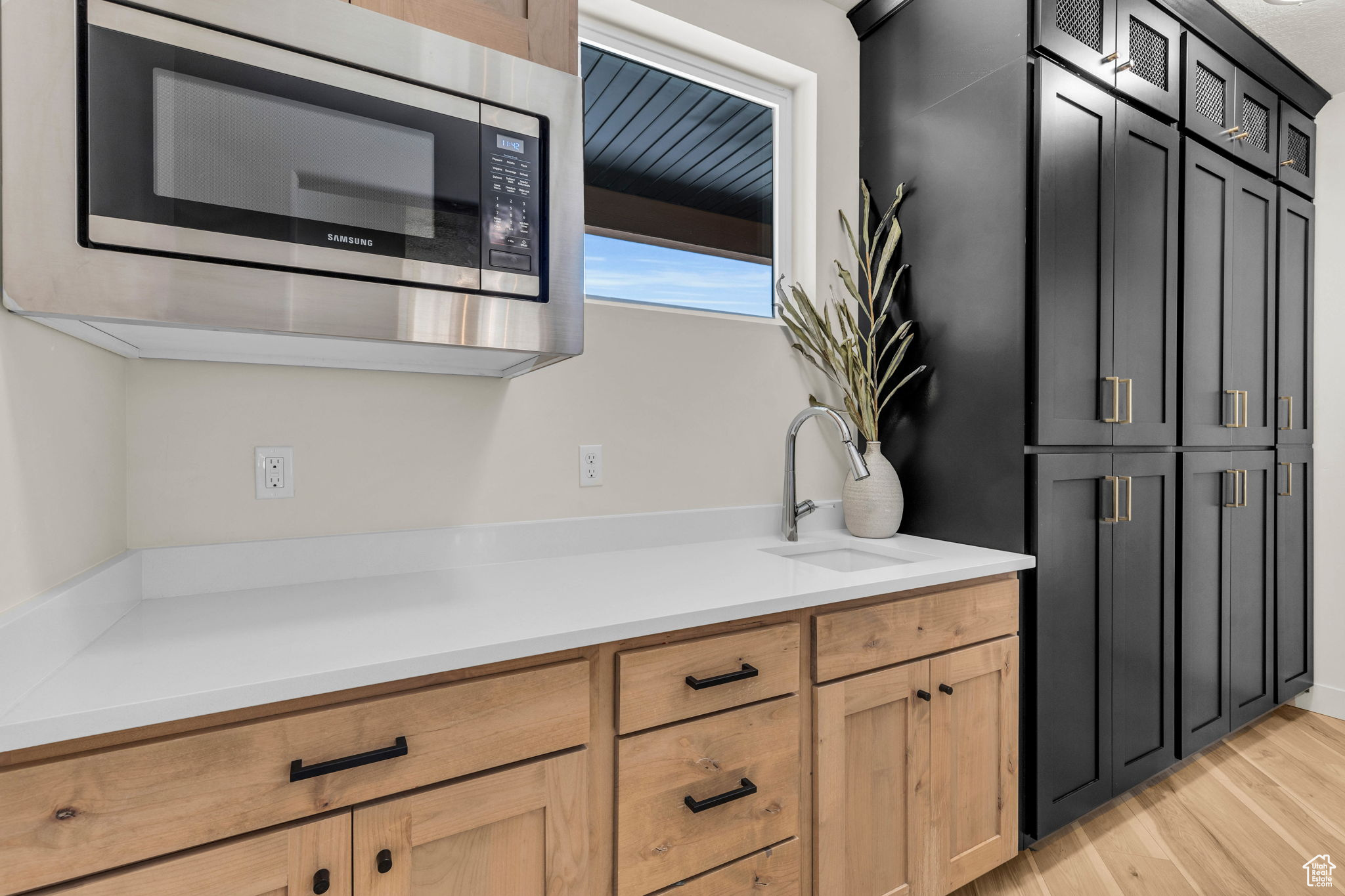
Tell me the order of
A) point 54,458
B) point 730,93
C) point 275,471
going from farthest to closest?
point 730,93 < point 275,471 < point 54,458

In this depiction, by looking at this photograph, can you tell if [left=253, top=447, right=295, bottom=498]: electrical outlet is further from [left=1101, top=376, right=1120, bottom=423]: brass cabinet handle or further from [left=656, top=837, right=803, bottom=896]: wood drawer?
[left=1101, top=376, right=1120, bottom=423]: brass cabinet handle

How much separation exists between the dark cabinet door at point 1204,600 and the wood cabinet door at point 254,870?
2349 millimetres

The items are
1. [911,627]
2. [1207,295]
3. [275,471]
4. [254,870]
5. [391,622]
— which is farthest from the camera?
[1207,295]

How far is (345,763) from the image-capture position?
822mm

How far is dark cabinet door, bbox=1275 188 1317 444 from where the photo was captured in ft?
8.19

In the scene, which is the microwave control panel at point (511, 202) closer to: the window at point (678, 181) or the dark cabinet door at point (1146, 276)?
the window at point (678, 181)

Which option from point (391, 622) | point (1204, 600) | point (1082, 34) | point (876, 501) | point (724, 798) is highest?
point (1082, 34)

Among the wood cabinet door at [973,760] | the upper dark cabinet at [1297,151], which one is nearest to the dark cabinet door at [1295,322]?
the upper dark cabinet at [1297,151]

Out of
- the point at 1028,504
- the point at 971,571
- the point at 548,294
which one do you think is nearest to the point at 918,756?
the point at 971,571

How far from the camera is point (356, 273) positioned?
98 centimetres

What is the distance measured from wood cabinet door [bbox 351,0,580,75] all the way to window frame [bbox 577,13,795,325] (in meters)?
0.57

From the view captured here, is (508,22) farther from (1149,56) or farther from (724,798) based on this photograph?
(1149,56)

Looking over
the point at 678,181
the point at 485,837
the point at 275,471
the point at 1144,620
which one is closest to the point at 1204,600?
the point at 1144,620

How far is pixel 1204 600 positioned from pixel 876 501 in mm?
1242
